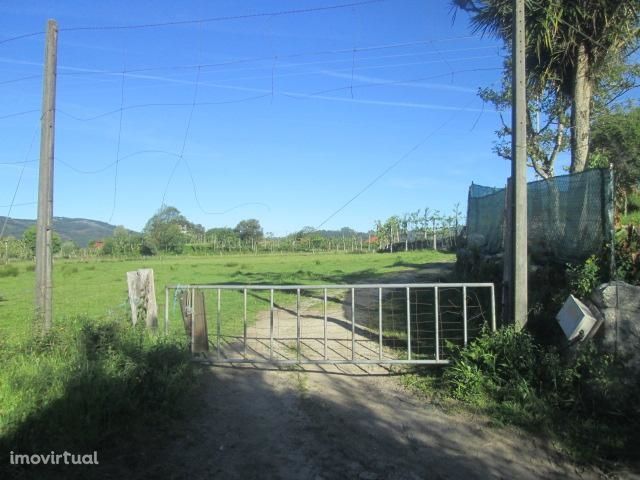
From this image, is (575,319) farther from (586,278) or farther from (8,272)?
(8,272)

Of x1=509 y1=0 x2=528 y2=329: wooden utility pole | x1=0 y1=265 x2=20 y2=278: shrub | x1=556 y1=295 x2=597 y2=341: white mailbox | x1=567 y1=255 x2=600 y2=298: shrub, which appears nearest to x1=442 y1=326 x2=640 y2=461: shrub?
x1=556 y1=295 x2=597 y2=341: white mailbox

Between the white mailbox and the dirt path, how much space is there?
1.22 m

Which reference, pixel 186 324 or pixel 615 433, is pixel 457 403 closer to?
pixel 615 433

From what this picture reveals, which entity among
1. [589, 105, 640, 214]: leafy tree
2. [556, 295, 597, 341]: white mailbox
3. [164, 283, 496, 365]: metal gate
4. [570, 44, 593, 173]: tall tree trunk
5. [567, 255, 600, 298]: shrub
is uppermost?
[589, 105, 640, 214]: leafy tree

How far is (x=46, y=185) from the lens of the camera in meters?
6.36

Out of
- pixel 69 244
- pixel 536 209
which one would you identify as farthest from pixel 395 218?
pixel 536 209

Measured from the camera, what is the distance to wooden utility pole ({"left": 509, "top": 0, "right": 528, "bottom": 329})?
6234mm

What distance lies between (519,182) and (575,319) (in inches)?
74.5

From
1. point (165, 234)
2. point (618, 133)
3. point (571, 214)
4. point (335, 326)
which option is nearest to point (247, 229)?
point (165, 234)

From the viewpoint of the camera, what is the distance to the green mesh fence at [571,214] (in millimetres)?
5844

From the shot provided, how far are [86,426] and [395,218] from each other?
80.2 meters

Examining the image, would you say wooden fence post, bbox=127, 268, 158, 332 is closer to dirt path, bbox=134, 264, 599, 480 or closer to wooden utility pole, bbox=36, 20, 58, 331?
wooden utility pole, bbox=36, 20, 58, 331

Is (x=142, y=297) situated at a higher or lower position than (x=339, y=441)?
higher

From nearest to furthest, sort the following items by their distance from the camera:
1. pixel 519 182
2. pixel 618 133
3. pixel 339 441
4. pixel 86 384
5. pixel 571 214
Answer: pixel 86 384
pixel 339 441
pixel 519 182
pixel 571 214
pixel 618 133
